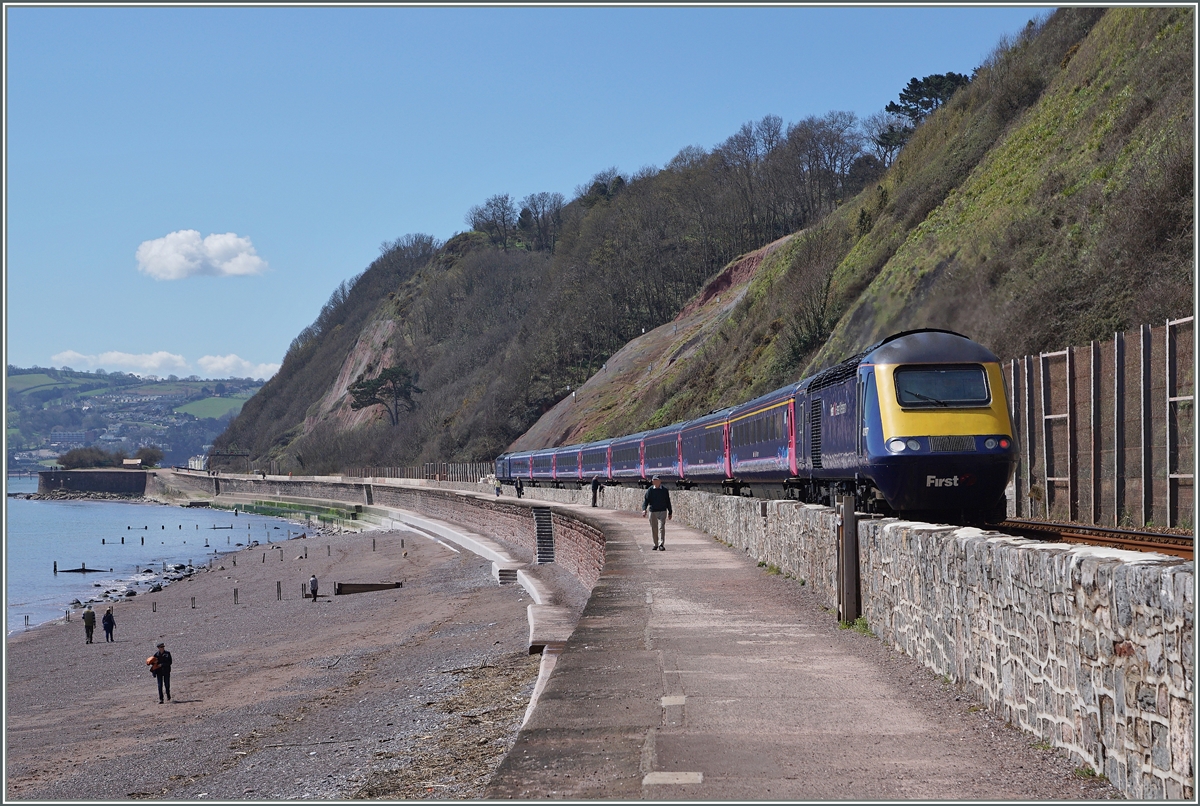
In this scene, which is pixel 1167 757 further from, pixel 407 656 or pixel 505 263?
pixel 505 263

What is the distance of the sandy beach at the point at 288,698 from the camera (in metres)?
12.6

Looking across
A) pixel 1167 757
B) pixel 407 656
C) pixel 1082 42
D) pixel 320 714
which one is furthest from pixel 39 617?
pixel 1167 757

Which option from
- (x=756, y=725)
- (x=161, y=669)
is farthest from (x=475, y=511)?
(x=756, y=725)

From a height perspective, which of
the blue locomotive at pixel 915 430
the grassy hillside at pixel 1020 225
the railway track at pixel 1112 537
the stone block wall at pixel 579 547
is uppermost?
the grassy hillside at pixel 1020 225

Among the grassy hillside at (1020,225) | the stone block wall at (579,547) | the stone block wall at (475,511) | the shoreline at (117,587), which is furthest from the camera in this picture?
the shoreline at (117,587)

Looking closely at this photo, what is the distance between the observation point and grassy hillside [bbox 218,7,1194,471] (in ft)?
102

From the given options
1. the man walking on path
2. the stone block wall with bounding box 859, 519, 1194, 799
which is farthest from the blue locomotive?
the man walking on path

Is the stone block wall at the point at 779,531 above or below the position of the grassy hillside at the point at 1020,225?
below

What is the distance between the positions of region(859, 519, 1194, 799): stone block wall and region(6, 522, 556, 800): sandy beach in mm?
3706

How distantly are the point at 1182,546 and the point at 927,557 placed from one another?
5844 millimetres

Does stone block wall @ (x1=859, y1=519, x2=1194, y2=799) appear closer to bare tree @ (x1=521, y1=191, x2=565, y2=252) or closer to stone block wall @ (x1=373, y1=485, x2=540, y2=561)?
stone block wall @ (x1=373, y1=485, x2=540, y2=561)

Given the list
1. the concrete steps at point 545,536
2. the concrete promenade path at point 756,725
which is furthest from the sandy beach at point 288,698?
the concrete steps at point 545,536

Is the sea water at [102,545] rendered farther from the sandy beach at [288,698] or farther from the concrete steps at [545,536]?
the concrete steps at [545,536]

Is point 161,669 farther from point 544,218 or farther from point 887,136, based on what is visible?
point 544,218
